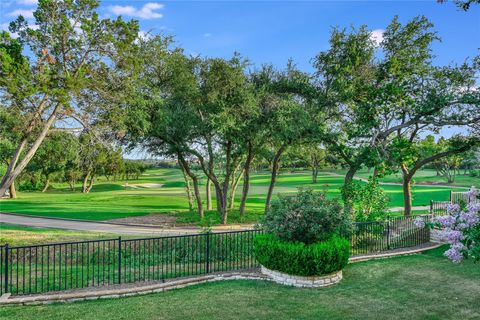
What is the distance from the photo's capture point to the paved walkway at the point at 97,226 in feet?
70.3

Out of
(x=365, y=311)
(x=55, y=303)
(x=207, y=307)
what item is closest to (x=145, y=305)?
(x=207, y=307)

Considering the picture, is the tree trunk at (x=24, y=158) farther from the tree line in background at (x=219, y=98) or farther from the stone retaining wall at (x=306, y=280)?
the stone retaining wall at (x=306, y=280)

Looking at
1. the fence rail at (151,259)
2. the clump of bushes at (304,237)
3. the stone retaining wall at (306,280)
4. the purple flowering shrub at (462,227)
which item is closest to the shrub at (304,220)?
the clump of bushes at (304,237)

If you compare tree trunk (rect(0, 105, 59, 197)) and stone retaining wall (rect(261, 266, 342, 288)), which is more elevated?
tree trunk (rect(0, 105, 59, 197))

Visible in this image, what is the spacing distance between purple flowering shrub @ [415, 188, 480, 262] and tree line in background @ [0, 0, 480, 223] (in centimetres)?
1185

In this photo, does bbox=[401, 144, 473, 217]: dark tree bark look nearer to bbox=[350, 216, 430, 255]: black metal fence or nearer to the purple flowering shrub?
bbox=[350, 216, 430, 255]: black metal fence

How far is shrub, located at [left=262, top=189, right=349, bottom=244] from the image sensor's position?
10250mm

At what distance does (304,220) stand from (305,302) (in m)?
2.58

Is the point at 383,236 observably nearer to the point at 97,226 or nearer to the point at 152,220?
the point at 152,220

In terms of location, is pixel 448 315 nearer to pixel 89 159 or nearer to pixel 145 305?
pixel 145 305

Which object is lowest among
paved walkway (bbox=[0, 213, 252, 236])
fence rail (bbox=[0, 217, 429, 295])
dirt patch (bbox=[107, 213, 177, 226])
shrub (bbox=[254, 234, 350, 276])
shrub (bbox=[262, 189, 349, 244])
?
dirt patch (bbox=[107, 213, 177, 226])

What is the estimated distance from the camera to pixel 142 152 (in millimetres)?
25469

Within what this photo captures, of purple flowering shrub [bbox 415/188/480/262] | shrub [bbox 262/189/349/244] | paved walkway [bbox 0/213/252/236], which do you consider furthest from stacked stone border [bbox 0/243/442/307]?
paved walkway [bbox 0/213/252/236]

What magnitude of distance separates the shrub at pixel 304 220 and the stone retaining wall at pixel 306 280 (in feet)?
3.45
